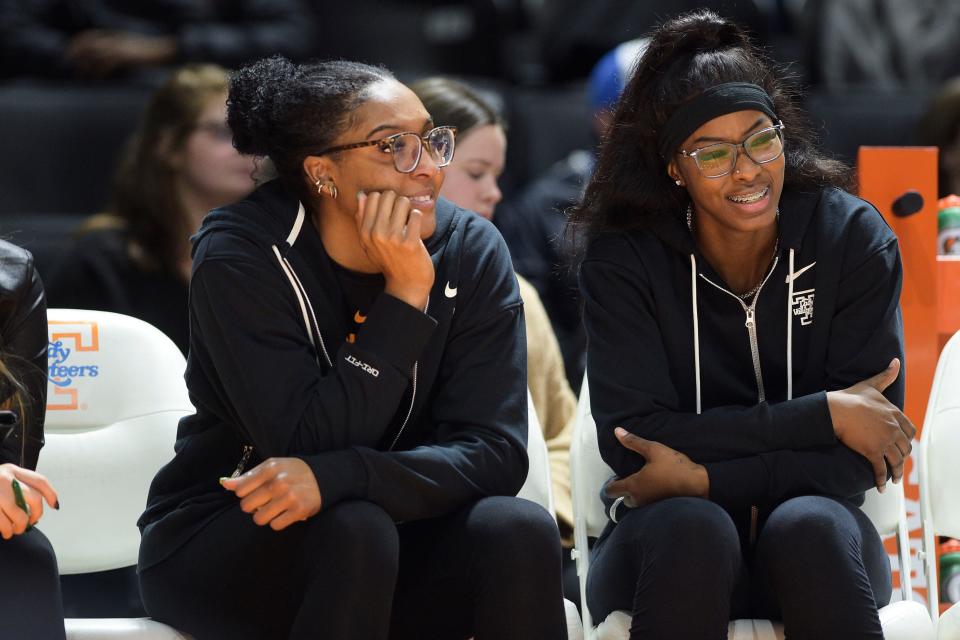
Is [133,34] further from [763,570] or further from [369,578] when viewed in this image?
[763,570]

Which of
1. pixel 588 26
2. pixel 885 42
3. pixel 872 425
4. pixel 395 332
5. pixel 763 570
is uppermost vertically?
pixel 588 26

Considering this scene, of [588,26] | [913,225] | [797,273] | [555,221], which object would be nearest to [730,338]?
[797,273]

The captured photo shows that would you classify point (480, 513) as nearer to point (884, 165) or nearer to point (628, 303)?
point (628, 303)

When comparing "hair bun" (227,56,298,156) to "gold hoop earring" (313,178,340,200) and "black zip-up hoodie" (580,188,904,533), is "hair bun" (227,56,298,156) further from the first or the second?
"black zip-up hoodie" (580,188,904,533)

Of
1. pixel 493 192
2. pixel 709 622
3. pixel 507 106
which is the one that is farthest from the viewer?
pixel 507 106

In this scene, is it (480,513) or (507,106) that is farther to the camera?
(507,106)

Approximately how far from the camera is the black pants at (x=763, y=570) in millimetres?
2260

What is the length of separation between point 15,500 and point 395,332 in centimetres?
66

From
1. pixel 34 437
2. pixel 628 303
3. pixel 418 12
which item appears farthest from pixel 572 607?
pixel 418 12

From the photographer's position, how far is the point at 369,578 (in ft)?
7.26

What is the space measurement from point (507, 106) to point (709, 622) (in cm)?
268

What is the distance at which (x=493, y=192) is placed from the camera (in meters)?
3.43

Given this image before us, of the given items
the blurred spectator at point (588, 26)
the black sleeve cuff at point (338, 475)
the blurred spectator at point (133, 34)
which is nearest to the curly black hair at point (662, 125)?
the black sleeve cuff at point (338, 475)

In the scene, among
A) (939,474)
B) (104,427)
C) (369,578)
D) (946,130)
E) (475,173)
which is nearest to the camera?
(369,578)
